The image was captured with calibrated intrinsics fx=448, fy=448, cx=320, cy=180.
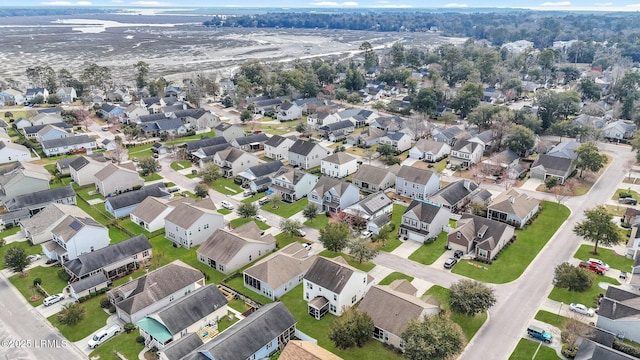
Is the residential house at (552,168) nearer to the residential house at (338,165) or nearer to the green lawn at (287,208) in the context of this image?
the residential house at (338,165)

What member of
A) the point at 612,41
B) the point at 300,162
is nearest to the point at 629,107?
the point at 300,162

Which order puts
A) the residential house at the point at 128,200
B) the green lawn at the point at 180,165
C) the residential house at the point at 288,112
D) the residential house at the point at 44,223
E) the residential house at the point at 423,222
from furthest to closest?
the residential house at the point at 288,112, the green lawn at the point at 180,165, the residential house at the point at 128,200, the residential house at the point at 44,223, the residential house at the point at 423,222

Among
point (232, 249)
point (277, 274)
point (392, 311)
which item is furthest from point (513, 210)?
point (232, 249)

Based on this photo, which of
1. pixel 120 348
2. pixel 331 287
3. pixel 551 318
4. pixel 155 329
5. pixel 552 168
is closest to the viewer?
pixel 120 348

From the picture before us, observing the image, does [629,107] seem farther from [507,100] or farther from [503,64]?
[503,64]

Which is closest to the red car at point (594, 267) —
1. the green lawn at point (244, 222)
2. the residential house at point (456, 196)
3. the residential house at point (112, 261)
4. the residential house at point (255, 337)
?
the residential house at point (456, 196)

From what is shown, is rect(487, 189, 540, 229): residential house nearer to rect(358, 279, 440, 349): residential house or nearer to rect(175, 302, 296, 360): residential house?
rect(358, 279, 440, 349): residential house

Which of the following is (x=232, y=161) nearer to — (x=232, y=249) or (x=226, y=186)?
(x=226, y=186)
